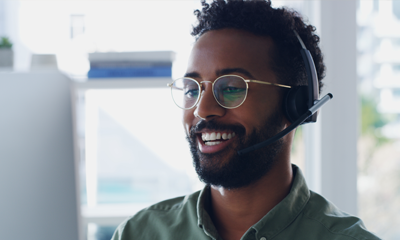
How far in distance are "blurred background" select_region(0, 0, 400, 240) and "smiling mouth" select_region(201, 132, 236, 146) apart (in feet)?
2.51

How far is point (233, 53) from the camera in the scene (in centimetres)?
109

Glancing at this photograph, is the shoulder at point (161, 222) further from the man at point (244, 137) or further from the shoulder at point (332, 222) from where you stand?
the shoulder at point (332, 222)

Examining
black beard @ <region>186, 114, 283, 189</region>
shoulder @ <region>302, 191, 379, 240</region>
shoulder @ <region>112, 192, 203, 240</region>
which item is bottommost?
shoulder @ <region>112, 192, 203, 240</region>

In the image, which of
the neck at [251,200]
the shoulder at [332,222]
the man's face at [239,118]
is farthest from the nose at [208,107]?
the shoulder at [332,222]

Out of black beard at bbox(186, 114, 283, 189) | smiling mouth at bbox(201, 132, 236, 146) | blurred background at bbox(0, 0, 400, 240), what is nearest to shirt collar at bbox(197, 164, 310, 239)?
black beard at bbox(186, 114, 283, 189)

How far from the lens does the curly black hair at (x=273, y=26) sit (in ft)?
3.70

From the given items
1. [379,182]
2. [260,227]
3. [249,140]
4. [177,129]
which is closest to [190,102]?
[249,140]

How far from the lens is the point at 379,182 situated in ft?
6.31

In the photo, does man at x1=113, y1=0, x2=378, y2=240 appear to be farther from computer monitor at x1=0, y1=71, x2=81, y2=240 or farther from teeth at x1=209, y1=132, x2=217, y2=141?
computer monitor at x1=0, y1=71, x2=81, y2=240

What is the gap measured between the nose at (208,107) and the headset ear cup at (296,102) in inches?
7.7

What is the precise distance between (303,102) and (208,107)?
28cm

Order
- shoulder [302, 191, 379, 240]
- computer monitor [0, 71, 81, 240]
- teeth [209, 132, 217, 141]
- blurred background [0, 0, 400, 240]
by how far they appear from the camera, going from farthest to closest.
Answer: blurred background [0, 0, 400, 240]
teeth [209, 132, 217, 141]
shoulder [302, 191, 379, 240]
computer monitor [0, 71, 81, 240]

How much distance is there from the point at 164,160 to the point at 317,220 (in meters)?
1.04

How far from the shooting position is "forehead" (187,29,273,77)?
1.09 metres
